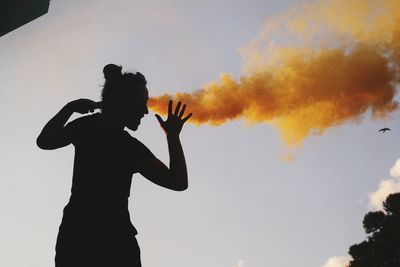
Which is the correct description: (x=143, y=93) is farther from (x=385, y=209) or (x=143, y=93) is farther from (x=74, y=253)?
(x=385, y=209)

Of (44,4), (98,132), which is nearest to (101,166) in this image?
(98,132)

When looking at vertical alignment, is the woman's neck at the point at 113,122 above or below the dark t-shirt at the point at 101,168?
above

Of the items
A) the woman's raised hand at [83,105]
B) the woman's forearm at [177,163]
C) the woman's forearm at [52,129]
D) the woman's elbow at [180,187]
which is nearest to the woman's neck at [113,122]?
the woman's raised hand at [83,105]

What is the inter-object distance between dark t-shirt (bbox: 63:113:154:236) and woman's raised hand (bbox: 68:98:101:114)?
77 mm

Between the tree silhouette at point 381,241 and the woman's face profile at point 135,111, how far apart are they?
2867cm

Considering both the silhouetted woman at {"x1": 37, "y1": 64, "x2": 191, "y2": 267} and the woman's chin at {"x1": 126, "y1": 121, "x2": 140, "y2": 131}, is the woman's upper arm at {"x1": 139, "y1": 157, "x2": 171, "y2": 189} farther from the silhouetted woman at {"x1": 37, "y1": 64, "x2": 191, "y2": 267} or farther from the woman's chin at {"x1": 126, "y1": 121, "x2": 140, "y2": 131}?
the woman's chin at {"x1": 126, "y1": 121, "x2": 140, "y2": 131}

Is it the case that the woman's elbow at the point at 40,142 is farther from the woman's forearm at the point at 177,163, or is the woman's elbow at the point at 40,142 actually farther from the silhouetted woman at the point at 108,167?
the woman's forearm at the point at 177,163

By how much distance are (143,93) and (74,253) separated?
56.8 inches

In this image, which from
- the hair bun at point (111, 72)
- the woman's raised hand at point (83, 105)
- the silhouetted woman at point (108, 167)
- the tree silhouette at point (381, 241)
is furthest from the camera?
the tree silhouette at point (381, 241)

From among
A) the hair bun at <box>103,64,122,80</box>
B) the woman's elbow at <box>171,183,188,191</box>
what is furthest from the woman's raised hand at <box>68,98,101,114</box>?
the woman's elbow at <box>171,183,188,191</box>

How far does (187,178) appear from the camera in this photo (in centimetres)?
287

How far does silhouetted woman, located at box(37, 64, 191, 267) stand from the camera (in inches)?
94.8

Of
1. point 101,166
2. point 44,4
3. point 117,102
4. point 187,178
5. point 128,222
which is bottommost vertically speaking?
point 128,222

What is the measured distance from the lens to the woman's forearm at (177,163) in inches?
111
